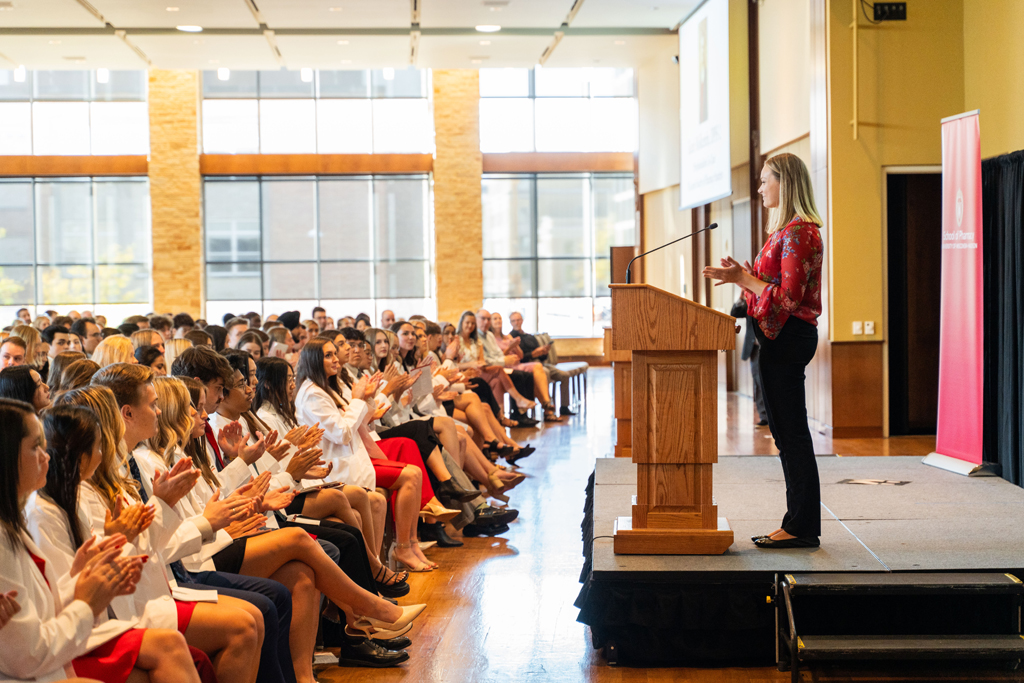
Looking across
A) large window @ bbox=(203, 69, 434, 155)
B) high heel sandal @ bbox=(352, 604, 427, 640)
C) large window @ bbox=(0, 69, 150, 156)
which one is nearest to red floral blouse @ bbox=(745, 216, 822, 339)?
high heel sandal @ bbox=(352, 604, 427, 640)

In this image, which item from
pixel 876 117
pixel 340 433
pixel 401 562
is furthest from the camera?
pixel 876 117

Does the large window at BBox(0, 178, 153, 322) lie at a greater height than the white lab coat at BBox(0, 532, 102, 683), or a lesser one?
greater

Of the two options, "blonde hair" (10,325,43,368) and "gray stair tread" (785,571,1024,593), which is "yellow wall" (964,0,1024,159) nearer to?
"gray stair tread" (785,571,1024,593)

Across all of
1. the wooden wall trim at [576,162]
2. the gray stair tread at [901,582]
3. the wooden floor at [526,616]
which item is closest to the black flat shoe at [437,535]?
the wooden floor at [526,616]

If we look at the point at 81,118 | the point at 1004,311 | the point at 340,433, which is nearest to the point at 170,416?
the point at 340,433

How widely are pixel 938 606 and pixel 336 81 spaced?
53.1 feet

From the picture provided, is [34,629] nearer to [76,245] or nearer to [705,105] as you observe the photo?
[705,105]

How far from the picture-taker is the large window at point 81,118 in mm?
17281

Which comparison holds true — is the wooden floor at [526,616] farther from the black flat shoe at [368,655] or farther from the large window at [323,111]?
the large window at [323,111]

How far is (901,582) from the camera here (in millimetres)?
3227

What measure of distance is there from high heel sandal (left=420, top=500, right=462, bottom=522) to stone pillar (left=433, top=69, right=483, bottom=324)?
11893 millimetres

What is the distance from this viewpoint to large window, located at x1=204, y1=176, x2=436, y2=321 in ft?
57.2

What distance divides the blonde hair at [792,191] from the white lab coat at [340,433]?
2.11m

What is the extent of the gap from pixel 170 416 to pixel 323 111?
607 inches
